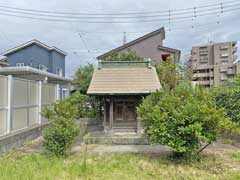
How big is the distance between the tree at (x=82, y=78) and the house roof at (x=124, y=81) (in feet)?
19.1

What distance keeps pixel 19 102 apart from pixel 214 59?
243 ft

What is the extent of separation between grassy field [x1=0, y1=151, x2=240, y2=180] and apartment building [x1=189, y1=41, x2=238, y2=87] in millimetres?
65548

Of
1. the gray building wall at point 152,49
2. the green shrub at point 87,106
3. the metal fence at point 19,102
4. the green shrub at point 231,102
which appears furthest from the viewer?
the gray building wall at point 152,49

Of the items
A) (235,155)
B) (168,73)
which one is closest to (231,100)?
(235,155)

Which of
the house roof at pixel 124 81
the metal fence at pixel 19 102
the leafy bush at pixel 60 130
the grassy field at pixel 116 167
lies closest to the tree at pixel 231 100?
the house roof at pixel 124 81

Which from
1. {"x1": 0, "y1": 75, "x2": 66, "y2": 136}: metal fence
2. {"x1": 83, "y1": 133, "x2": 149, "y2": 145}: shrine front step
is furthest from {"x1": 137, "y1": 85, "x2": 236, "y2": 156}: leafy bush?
{"x1": 0, "y1": 75, "x2": 66, "y2": 136}: metal fence

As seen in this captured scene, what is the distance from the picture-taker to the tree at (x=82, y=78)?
19.8 meters

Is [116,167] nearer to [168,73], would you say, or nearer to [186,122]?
[186,122]

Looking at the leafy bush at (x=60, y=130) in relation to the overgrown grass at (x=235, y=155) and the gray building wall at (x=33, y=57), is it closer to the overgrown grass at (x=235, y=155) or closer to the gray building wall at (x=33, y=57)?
the overgrown grass at (x=235, y=155)

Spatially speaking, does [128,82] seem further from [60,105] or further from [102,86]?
[60,105]

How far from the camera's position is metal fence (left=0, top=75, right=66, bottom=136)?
9125mm

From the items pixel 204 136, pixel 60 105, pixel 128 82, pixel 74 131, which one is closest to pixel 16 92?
pixel 60 105

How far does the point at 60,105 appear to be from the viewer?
8391 mm

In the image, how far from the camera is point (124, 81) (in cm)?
1284
